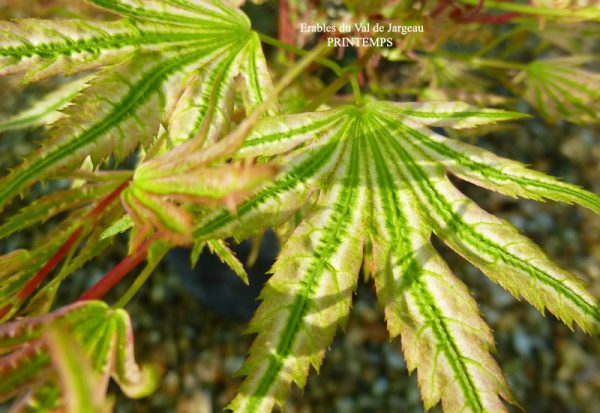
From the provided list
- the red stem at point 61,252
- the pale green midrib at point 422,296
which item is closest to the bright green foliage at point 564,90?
the pale green midrib at point 422,296

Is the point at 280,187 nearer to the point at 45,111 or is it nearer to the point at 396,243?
the point at 396,243

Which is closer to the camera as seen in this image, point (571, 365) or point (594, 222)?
point (571, 365)

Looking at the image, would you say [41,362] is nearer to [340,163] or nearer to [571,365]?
[340,163]

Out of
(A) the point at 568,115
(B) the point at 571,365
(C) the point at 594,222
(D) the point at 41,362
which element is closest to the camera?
(D) the point at 41,362

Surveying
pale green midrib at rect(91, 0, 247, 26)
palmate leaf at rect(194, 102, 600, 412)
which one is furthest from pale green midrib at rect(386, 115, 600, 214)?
pale green midrib at rect(91, 0, 247, 26)

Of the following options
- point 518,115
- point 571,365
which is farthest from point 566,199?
point 571,365

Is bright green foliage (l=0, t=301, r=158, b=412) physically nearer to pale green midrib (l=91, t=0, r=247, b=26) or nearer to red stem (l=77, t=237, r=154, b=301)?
red stem (l=77, t=237, r=154, b=301)
